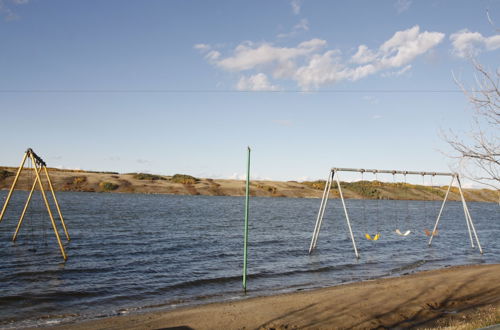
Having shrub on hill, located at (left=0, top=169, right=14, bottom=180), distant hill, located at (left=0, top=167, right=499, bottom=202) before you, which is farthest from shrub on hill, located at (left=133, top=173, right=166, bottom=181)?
shrub on hill, located at (left=0, top=169, right=14, bottom=180)

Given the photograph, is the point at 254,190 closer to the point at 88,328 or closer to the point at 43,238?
the point at 43,238

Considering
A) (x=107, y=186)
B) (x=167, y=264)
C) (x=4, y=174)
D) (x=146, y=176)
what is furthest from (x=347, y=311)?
(x=146, y=176)

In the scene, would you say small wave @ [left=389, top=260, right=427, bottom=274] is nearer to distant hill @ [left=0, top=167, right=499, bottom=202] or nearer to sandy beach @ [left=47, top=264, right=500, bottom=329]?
sandy beach @ [left=47, top=264, right=500, bottom=329]

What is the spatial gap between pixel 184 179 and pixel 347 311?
12462cm

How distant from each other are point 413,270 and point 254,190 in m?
119

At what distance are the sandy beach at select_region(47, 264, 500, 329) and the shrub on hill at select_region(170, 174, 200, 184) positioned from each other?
390 ft

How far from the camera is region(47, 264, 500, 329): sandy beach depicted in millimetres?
11750

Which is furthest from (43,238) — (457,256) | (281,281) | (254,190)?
(254,190)

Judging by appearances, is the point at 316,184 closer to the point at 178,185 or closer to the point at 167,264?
the point at 178,185

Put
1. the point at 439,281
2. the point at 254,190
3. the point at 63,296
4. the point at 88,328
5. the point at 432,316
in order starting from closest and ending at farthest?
the point at 88,328
the point at 432,316
the point at 63,296
the point at 439,281
the point at 254,190

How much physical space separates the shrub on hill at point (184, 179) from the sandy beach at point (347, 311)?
119021mm

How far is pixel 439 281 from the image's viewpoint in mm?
17828

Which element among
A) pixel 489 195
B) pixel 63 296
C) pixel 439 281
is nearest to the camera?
pixel 63 296

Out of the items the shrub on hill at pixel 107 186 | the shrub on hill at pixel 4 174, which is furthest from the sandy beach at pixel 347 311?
the shrub on hill at pixel 4 174
